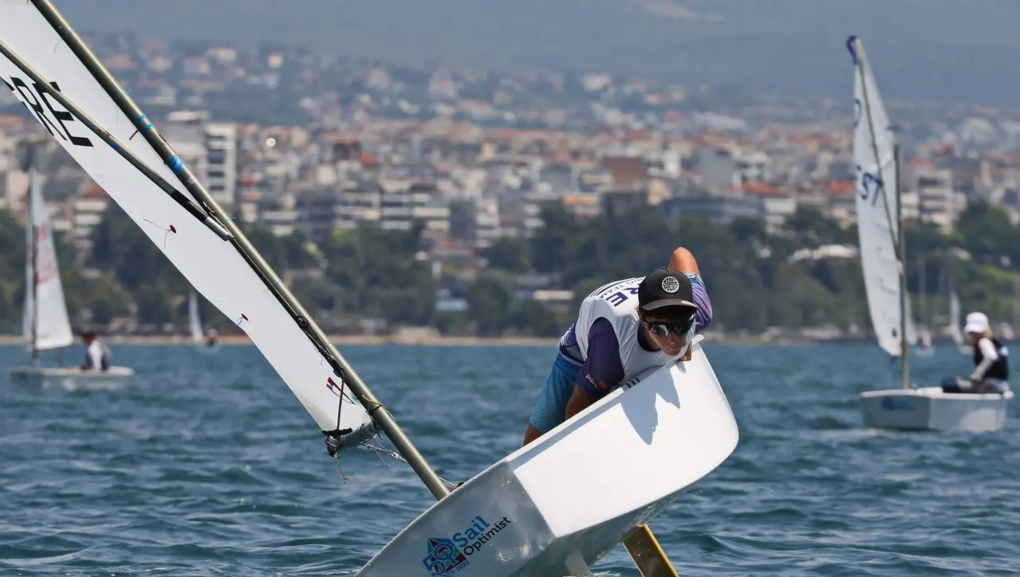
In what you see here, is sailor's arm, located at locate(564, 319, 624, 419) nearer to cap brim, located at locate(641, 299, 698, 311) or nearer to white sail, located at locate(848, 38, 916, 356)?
cap brim, located at locate(641, 299, 698, 311)

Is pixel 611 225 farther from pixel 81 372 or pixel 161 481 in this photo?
A: pixel 161 481

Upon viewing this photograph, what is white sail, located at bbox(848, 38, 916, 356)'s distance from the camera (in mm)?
24453

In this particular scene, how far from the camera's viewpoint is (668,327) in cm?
716

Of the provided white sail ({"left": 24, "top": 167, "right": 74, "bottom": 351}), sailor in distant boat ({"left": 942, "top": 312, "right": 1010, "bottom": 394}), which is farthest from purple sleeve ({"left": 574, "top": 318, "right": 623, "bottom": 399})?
white sail ({"left": 24, "top": 167, "right": 74, "bottom": 351})

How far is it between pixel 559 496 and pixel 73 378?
978 inches

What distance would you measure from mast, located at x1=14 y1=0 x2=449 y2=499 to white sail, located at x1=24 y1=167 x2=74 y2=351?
97.2 ft

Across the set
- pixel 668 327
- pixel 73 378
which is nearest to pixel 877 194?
pixel 73 378

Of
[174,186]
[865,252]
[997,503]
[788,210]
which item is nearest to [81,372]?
[865,252]

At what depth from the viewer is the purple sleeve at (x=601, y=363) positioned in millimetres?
7297

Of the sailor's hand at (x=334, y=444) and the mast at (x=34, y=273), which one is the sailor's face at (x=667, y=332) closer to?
the sailor's hand at (x=334, y=444)

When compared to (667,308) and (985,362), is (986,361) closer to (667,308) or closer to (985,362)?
(985,362)

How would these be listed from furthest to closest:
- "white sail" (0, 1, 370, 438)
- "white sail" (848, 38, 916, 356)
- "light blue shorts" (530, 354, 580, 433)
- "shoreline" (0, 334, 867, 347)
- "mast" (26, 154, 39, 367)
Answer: "shoreline" (0, 334, 867, 347) < "mast" (26, 154, 39, 367) < "white sail" (848, 38, 916, 356) < "light blue shorts" (530, 354, 580, 433) < "white sail" (0, 1, 370, 438)

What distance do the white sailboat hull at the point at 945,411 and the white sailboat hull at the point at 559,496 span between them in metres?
12.8

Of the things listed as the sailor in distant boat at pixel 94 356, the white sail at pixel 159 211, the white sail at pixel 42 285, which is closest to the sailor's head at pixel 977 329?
the white sail at pixel 159 211
